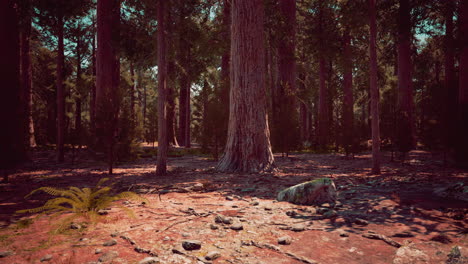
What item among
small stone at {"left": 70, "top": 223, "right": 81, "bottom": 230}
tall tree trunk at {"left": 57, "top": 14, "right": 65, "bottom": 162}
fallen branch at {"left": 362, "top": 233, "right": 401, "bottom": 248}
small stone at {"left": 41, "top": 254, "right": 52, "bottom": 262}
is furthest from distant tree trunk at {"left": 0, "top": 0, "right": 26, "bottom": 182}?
fallen branch at {"left": 362, "top": 233, "right": 401, "bottom": 248}

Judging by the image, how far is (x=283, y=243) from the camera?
316cm

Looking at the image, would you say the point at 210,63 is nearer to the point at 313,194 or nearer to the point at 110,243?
the point at 313,194

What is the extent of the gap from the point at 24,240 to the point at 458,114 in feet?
37.6

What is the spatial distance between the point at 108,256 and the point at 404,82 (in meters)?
16.8

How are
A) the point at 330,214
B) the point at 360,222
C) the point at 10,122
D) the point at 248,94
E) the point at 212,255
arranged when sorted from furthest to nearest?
the point at 248,94 < the point at 10,122 < the point at 330,214 < the point at 360,222 < the point at 212,255

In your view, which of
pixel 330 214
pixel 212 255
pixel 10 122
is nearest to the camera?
pixel 212 255

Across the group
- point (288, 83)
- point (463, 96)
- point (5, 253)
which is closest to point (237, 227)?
point (5, 253)

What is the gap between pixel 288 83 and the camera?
1585 cm

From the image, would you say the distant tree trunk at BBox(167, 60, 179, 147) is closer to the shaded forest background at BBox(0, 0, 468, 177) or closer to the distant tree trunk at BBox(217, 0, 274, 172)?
the shaded forest background at BBox(0, 0, 468, 177)

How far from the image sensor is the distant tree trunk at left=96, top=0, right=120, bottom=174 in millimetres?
8648

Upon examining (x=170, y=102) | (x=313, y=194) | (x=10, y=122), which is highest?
(x=170, y=102)

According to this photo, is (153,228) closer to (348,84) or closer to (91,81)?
(91,81)

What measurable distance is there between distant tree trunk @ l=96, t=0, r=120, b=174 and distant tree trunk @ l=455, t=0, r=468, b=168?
11.2 meters

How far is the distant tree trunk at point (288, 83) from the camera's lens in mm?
13438
